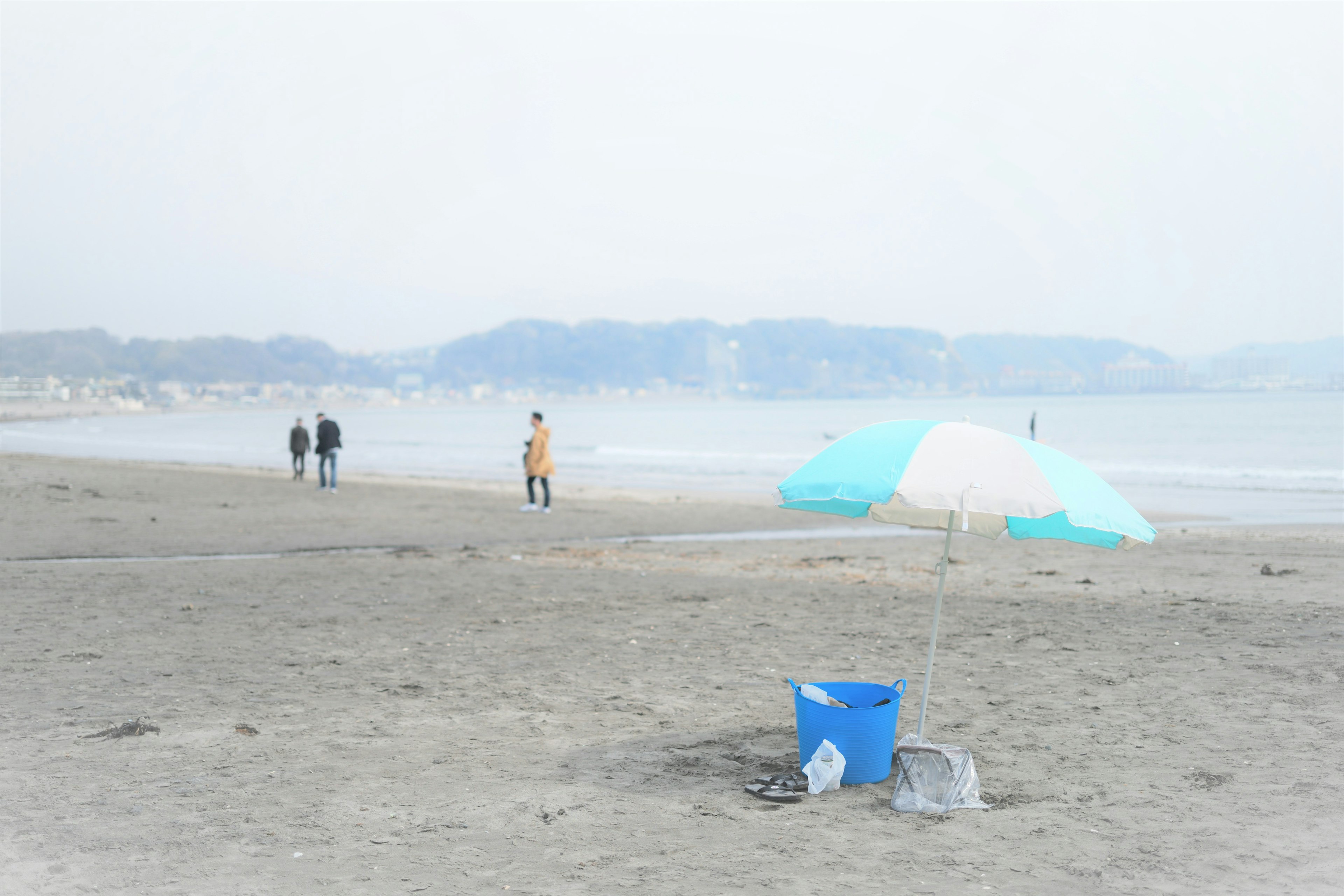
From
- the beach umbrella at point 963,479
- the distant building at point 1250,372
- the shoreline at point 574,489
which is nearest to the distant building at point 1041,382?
the distant building at point 1250,372

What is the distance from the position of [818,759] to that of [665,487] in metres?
25.6

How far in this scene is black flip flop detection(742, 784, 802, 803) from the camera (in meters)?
4.64

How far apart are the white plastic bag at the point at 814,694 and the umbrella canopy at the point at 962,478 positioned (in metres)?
0.96

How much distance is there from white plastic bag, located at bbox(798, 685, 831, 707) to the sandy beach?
1.54 feet

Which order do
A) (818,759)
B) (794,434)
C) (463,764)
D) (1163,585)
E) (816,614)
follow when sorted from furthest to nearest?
(794,434)
(1163,585)
(816,614)
(463,764)
(818,759)

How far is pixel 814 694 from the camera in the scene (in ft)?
16.4

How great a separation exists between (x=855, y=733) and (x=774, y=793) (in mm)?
Answer: 485

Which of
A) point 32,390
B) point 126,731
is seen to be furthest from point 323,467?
point 32,390

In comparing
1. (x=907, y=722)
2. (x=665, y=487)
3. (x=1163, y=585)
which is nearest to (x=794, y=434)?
(x=665, y=487)

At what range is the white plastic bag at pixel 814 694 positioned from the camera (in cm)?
495

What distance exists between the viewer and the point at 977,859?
3984 millimetres

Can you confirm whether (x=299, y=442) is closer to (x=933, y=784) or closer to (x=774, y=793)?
(x=774, y=793)

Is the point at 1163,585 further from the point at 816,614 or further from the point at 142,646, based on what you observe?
the point at 142,646

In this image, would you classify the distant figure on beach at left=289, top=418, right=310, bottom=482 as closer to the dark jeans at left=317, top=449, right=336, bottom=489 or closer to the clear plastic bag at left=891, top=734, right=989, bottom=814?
the dark jeans at left=317, top=449, right=336, bottom=489
